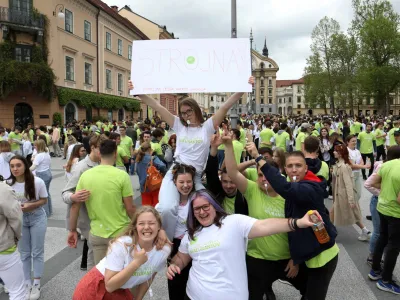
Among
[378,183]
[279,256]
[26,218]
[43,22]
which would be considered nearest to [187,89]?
[279,256]

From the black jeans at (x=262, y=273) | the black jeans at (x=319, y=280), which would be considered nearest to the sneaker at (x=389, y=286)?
the black jeans at (x=262, y=273)

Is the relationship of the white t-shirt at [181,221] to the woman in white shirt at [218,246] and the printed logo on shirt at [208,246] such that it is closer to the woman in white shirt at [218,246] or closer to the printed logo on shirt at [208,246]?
the woman in white shirt at [218,246]

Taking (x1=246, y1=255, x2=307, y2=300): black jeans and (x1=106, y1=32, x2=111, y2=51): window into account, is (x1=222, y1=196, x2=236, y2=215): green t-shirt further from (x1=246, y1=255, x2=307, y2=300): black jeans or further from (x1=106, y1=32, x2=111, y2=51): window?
(x1=106, y1=32, x2=111, y2=51): window

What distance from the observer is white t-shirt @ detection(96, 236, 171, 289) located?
2.44 metres

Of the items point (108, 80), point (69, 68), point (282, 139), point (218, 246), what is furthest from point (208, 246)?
point (108, 80)

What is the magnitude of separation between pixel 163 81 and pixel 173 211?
139 cm

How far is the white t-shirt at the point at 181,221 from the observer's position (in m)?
3.06

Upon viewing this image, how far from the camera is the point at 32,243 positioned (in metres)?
4.06

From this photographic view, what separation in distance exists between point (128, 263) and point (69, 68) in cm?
2748

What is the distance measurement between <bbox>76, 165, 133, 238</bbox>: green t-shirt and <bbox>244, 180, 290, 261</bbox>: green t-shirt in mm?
1277

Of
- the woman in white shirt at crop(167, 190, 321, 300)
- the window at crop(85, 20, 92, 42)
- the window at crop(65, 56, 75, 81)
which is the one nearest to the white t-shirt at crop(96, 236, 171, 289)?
the woman in white shirt at crop(167, 190, 321, 300)

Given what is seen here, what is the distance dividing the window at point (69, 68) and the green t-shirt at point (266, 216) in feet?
86.9

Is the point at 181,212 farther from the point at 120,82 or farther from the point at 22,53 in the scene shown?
the point at 120,82

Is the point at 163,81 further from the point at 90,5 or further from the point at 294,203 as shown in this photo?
the point at 90,5
